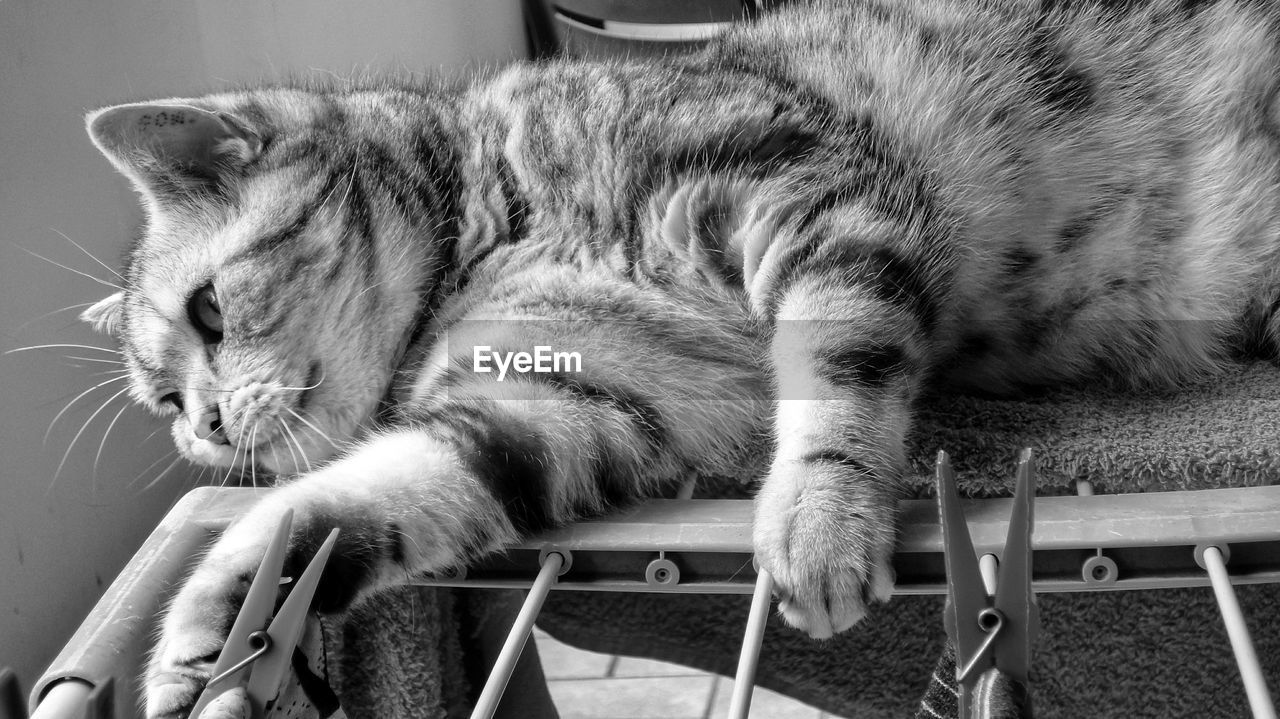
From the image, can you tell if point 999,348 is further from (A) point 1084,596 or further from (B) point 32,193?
(B) point 32,193

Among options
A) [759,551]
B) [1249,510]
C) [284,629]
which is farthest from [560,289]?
[1249,510]

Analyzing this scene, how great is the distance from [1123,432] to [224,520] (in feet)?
2.37

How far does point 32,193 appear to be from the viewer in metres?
1.02

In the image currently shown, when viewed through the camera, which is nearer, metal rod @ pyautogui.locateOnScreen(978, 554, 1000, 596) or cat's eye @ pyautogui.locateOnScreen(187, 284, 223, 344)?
metal rod @ pyautogui.locateOnScreen(978, 554, 1000, 596)

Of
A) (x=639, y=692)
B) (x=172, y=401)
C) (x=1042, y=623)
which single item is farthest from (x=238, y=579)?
(x=639, y=692)

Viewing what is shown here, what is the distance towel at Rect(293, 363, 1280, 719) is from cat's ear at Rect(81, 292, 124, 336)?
1.53 feet

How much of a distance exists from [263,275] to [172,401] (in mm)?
177

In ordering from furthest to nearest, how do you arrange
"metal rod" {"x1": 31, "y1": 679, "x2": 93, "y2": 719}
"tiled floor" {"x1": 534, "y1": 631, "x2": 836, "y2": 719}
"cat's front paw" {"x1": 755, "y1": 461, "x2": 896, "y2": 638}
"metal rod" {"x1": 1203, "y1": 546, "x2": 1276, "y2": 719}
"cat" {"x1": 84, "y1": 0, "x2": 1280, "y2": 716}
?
1. "tiled floor" {"x1": 534, "y1": 631, "x2": 836, "y2": 719}
2. "cat" {"x1": 84, "y1": 0, "x2": 1280, "y2": 716}
3. "cat's front paw" {"x1": 755, "y1": 461, "x2": 896, "y2": 638}
4. "metal rod" {"x1": 31, "y1": 679, "x2": 93, "y2": 719}
5. "metal rod" {"x1": 1203, "y1": 546, "x2": 1276, "y2": 719}

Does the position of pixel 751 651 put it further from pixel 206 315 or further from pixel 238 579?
pixel 206 315

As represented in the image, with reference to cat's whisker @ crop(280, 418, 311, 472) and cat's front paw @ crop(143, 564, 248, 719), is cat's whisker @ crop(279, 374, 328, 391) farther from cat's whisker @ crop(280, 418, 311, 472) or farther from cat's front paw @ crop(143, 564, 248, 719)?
cat's front paw @ crop(143, 564, 248, 719)

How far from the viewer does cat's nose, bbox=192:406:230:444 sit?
38.8 inches

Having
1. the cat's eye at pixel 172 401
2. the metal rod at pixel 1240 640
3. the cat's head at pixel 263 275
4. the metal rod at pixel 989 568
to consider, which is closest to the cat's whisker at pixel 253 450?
the cat's head at pixel 263 275

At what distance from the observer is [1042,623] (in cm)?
85

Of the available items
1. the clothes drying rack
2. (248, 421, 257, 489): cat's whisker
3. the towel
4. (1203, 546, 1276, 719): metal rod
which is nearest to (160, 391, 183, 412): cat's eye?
(248, 421, 257, 489): cat's whisker
